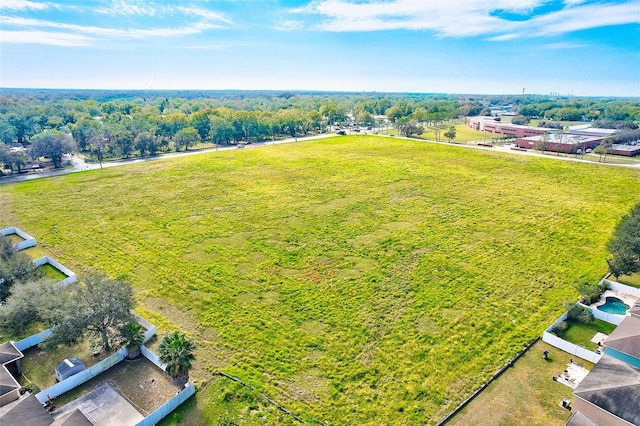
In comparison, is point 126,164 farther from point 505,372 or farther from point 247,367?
point 505,372

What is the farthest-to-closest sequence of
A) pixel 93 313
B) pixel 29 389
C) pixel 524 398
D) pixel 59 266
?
pixel 59 266
pixel 93 313
pixel 524 398
pixel 29 389

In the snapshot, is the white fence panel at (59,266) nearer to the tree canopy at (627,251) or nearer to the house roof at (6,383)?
the house roof at (6,383)

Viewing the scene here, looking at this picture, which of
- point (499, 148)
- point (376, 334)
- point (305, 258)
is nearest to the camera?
point (376, 334)

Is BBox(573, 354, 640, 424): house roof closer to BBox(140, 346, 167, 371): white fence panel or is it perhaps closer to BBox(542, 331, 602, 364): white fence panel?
BBox(542, 331, 602, 364): white fence panel

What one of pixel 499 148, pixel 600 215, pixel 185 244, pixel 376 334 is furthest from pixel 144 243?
pixel 499 148

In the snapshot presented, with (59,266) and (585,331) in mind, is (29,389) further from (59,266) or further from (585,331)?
(585,331)

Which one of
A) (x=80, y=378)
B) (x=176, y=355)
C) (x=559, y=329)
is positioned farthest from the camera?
(x=559, y=329)

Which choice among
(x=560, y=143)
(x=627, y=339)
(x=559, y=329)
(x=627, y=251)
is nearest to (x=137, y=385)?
(x=559, y=329)

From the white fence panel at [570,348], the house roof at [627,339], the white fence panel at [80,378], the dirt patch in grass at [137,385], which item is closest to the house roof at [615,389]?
the house roof at [627,339]
